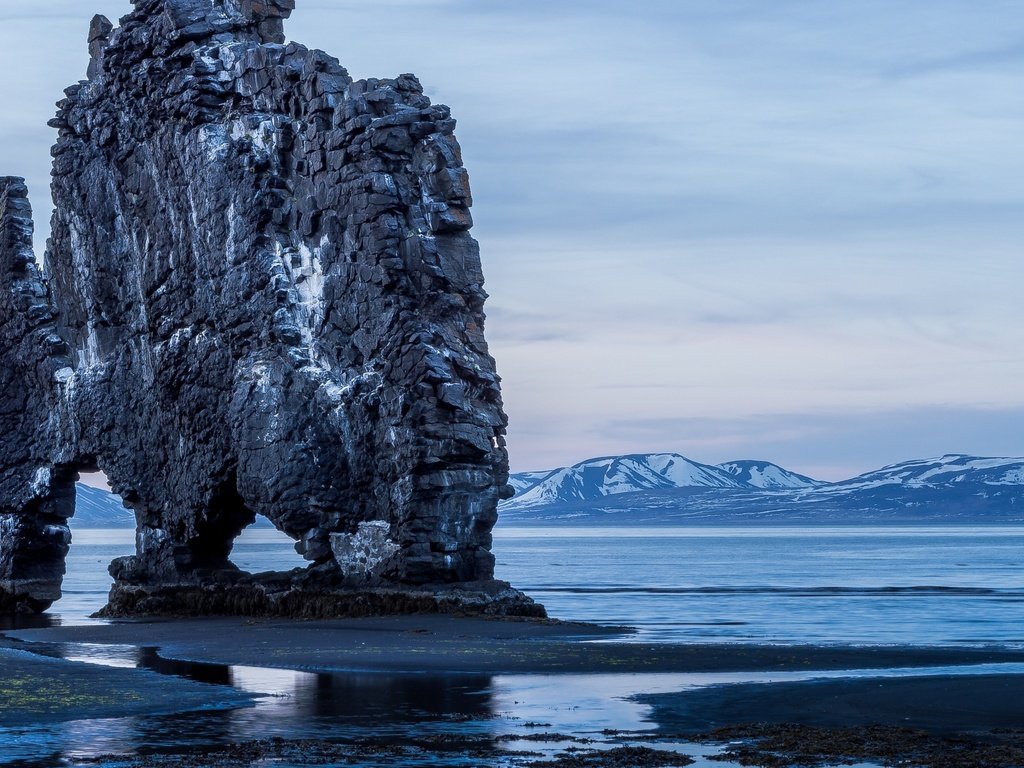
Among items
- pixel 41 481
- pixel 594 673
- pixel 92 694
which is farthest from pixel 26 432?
pixel 594 673

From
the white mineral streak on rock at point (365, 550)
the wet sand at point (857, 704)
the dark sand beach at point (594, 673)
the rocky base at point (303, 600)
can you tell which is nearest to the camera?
the dark sand beach at point (594, 673)

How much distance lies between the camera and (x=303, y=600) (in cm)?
3700

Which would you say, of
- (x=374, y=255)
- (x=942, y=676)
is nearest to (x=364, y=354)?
(x=374, y=255)

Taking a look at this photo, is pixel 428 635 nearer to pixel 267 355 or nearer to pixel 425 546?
pixel 425 546

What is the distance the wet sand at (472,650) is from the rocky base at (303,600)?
2.37 feet

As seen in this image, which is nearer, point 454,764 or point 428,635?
point 454,764

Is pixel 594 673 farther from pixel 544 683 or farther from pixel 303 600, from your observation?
pixel 303 600

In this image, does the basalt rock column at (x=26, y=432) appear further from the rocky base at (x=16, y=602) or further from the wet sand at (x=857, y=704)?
the wet sand at (x=857, y=704)

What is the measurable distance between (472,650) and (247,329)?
13.3 meters

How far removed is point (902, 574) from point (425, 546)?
Answer: 44.0m

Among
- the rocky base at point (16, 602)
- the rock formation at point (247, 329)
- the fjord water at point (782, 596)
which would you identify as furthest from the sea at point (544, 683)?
the rock formation at point (247, 329)

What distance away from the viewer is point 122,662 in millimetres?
27797

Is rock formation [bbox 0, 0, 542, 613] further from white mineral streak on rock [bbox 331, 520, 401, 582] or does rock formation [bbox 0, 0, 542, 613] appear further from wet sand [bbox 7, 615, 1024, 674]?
wet sand [bbox 7, 615, 1024, 674]

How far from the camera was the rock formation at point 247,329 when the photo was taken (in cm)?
3562
